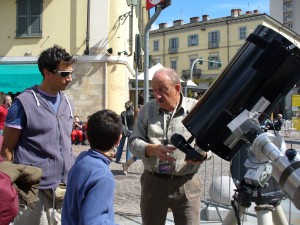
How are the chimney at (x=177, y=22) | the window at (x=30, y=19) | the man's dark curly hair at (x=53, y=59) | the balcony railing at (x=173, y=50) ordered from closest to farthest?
the man's dark curly hair at (x=53, y=59) → the window at (x=30, y=19) → the balcony railing at (x=173, y=50) → the chimney at (x=177, y=22)

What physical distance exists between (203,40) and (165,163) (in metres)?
60.3

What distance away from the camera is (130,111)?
451 inches

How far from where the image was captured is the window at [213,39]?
198 ft

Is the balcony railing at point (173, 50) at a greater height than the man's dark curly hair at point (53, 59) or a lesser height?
greater

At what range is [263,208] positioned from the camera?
9.61ft

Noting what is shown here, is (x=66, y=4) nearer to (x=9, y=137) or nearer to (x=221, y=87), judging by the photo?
(x=9, y=137)

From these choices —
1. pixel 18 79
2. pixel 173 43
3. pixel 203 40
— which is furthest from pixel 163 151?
pixel 173 43

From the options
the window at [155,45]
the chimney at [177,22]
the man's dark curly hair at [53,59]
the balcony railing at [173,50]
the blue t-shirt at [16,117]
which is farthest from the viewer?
the window at [155,45]

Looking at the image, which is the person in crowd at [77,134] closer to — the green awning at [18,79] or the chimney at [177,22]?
the green awning at [18,79]

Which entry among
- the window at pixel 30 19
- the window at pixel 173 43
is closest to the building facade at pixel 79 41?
the window at pixel 30 19

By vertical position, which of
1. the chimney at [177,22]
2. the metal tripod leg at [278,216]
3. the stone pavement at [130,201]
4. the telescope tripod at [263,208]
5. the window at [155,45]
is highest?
the chimney at [177,22]

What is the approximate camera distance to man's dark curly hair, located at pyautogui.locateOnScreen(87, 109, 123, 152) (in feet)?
7.66

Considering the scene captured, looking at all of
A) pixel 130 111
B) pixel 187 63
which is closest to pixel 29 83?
pixel 130 111

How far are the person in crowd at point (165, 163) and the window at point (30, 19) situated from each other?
15.6 meters
